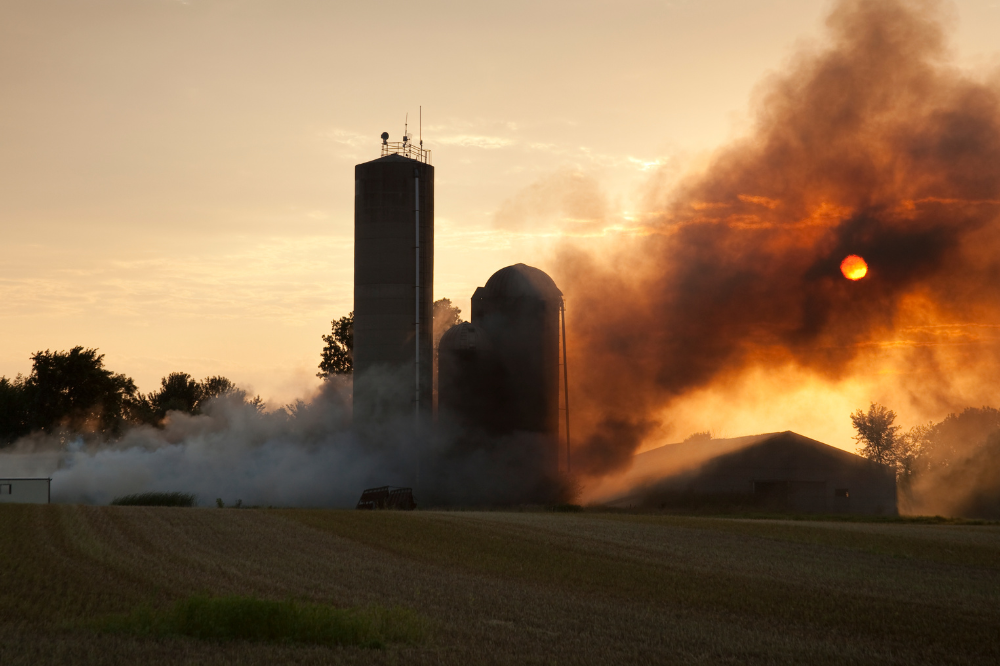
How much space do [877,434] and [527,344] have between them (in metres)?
78.8

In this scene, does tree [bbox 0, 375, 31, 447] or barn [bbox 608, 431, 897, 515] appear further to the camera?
tree [bbox 0, 375, 31, 447]

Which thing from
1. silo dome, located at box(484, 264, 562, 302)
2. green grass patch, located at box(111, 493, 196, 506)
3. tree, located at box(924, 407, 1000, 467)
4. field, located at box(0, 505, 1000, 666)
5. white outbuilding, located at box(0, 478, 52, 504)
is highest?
silo dome, located at box(484, 264, 562, 302)

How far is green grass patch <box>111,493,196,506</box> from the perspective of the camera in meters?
53.8

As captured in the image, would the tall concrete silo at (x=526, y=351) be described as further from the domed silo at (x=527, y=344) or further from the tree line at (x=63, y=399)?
the tree line at (x=63, y=399)

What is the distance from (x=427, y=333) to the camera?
2470 inches

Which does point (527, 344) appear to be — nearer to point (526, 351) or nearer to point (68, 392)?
point (526, 351)

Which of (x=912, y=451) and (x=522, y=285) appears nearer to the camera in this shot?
(x=522, y=285)

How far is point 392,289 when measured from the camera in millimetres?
62156

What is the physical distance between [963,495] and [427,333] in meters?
65.9

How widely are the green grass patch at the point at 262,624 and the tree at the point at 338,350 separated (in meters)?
81.6

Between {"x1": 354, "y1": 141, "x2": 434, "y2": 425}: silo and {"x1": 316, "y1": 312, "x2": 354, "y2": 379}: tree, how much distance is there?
3602 centimetres

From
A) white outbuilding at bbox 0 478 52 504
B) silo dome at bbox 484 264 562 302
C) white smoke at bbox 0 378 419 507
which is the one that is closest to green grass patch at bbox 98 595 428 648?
white outbuilding at bbox 0 478 52 504

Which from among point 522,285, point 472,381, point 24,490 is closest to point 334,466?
point 472,381

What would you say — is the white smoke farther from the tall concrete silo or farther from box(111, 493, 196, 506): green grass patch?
the tall concrete silo
